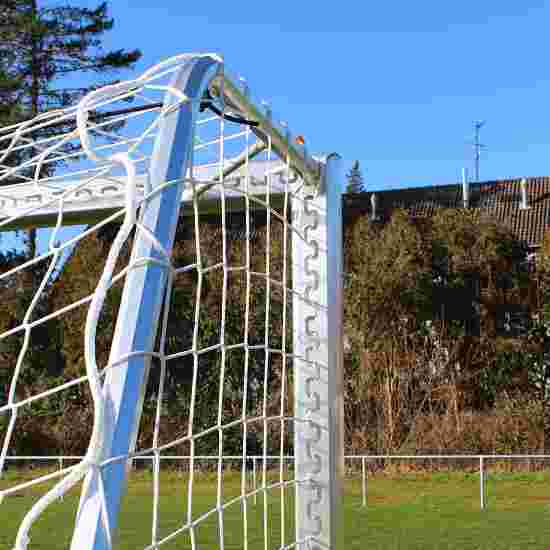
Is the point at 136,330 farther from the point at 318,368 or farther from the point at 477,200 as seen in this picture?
the point at 477,200

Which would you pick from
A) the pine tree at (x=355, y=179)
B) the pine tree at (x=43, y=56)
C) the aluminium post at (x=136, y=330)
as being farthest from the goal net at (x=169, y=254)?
the pine tree at (x=355, y=179)

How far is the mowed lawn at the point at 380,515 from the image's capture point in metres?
7.38

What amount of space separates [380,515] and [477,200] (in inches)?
472

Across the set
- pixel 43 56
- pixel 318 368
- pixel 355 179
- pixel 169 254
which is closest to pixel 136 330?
pixel 169 254

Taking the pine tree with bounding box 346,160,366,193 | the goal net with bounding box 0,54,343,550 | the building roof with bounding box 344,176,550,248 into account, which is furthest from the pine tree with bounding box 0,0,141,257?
the pine tree with bounding box 346,160,366,193

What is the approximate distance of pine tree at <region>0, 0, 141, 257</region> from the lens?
16891mm

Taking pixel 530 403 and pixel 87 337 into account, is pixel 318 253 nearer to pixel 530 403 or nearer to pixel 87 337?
pixel 87 337

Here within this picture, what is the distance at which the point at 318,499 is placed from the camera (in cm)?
259

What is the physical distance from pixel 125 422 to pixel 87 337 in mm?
155

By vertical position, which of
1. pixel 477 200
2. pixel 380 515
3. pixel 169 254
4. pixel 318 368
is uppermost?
pixel 477 200

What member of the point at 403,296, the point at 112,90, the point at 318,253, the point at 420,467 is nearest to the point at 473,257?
the point at 403,296

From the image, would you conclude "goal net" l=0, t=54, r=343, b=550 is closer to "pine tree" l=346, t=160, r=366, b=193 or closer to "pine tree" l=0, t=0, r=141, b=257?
"pine tree" l=0, t=0, r=141, b=257

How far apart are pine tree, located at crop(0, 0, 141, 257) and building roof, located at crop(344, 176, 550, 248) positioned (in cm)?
594

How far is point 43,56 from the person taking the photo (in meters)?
17.8
